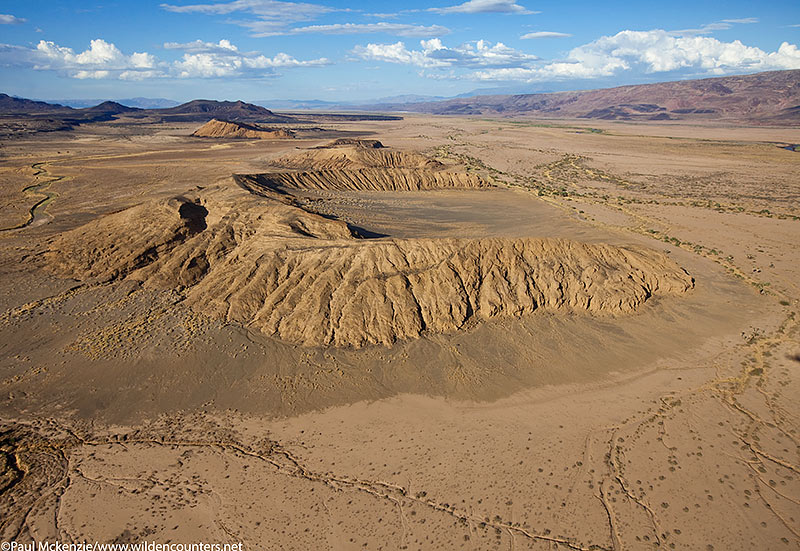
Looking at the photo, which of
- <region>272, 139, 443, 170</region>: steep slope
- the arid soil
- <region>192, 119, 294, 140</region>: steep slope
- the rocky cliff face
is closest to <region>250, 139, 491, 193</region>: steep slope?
<region>272, 139, 443, 170</region>: steep slope

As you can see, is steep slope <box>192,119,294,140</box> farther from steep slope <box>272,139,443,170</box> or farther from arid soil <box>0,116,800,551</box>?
arid soil <box>0,116,800,551</box>

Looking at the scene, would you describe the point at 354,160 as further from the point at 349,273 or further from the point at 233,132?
the point at 233,132

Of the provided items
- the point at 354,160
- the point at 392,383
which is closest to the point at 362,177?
the point at 354,160

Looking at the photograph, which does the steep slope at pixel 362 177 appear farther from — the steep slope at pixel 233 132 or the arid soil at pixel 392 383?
the steep slope at pixel 233 132

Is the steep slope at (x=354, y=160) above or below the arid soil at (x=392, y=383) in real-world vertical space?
above

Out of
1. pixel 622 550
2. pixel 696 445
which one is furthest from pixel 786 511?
pixel 622 550

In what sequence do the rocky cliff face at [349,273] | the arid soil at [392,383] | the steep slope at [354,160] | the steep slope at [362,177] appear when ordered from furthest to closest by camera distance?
the steep slope at [354,160], the steep slope at [362,177], the rocky cliff face at [349,273], the arid soil at [392,383]

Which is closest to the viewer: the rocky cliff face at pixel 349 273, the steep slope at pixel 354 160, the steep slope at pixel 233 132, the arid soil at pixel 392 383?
the arid soil at pixel 392 383

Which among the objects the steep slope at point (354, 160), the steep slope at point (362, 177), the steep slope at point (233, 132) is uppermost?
the steep slope at point (233, 132)

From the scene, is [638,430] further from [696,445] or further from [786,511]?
[786,511]

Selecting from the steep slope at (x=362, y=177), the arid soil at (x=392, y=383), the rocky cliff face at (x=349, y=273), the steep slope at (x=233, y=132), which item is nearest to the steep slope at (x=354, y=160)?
the steep slope at (x=362, y=177)

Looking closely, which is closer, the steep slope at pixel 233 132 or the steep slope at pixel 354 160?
the steep slope at pixel 354 160
